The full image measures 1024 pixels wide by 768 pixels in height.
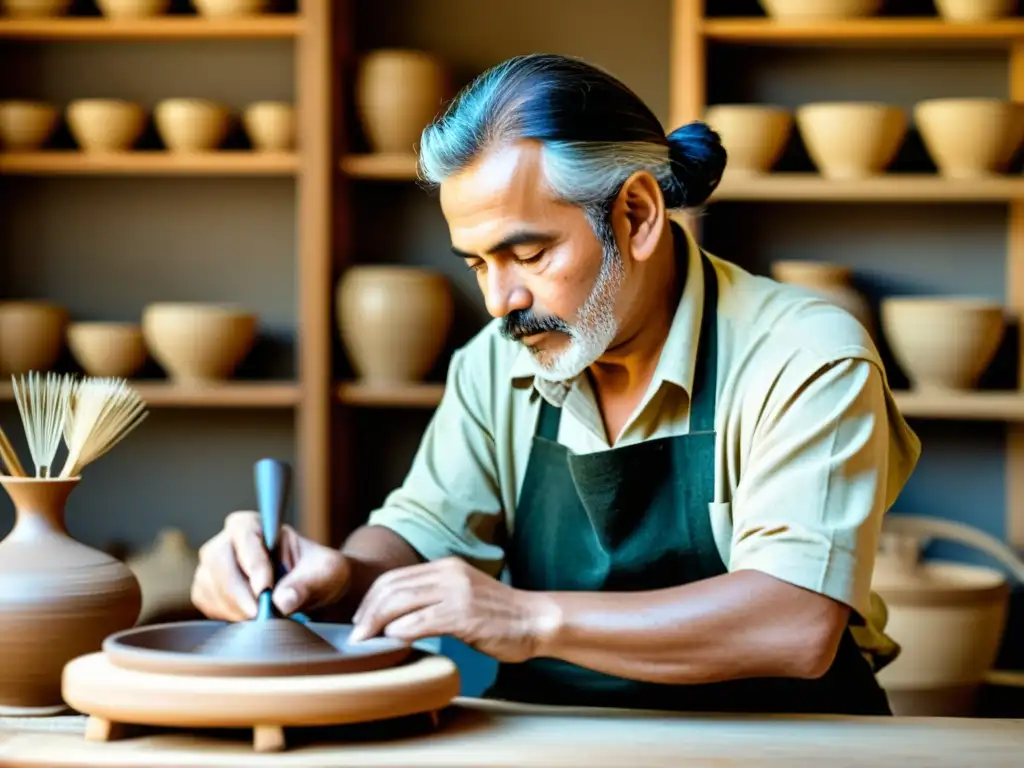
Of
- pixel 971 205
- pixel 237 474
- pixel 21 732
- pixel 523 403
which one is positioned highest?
pixel 971 205

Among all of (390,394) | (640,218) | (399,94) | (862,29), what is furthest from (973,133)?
(640,218)

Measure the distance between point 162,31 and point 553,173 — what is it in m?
2.24

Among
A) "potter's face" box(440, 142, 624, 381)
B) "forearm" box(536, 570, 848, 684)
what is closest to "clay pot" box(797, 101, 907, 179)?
"potter's face" box(440, 142, 624, 381)

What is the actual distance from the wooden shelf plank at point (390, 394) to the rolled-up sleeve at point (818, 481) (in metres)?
1.91

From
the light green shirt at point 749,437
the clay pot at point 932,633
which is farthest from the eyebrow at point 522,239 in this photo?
the clay pot at point 932,633

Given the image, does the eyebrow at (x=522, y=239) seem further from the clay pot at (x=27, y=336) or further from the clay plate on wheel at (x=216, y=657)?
the clay pot at (x=27, y=336)

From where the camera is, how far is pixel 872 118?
11.7 ft

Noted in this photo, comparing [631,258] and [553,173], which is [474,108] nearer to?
[553,173]

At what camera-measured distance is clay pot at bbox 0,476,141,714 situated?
5.49 feet

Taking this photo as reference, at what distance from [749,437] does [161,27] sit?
2454 millimetres

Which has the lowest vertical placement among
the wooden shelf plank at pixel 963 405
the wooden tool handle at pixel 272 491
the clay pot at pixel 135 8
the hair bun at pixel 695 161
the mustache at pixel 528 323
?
the wooden shelf plank at pixel 963 405

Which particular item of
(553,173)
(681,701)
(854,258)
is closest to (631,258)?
(553,173)

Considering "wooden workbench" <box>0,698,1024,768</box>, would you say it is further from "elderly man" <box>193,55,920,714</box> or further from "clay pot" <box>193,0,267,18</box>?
"clay pot" <box>193,0,267,18</box>

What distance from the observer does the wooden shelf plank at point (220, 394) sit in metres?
3.75
